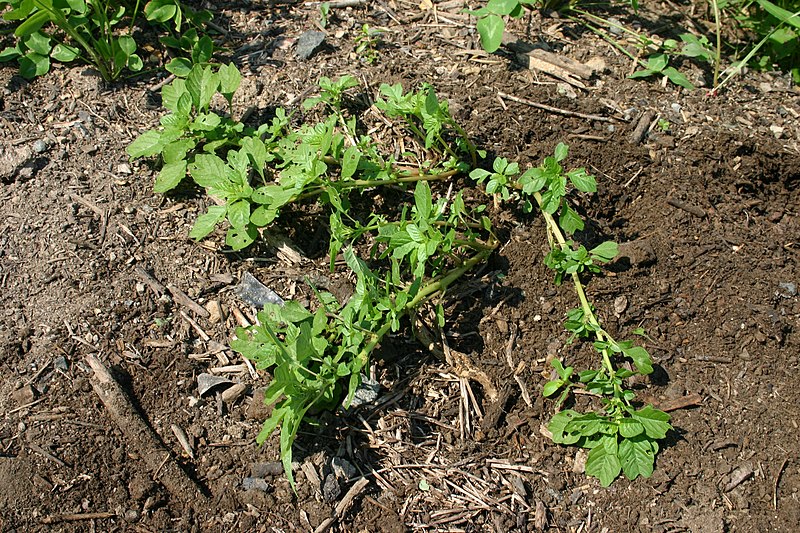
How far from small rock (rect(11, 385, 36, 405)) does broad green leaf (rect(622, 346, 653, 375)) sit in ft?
7.02

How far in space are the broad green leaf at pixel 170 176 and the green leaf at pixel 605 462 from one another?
1.98 m

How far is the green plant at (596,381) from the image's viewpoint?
8.46 ft

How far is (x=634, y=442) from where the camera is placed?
8.54 feet

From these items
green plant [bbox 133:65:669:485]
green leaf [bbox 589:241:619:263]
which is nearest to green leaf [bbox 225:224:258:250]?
green plant [bbox 133:65:669:485]

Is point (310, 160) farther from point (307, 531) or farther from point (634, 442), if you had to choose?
point (634, 442)

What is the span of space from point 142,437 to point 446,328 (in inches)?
47.6

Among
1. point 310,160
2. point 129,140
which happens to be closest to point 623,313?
point 310,160

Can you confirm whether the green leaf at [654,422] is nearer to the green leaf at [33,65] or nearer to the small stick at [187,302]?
the small stick at [187,302]

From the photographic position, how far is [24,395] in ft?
8.83

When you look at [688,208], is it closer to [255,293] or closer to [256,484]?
[255,293]

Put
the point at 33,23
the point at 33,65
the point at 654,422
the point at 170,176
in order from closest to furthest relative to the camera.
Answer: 1. the point at 654,422
2. the point at 170,176
3. the point at 33,23
4. the point at 33,65

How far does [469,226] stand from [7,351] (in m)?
1.84

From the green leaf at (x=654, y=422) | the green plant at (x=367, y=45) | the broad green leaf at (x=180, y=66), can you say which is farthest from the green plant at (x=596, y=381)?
the broad green leaf at (x=180, y=66)

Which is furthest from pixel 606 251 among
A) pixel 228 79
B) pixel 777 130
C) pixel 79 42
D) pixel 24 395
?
pixel 79 42
